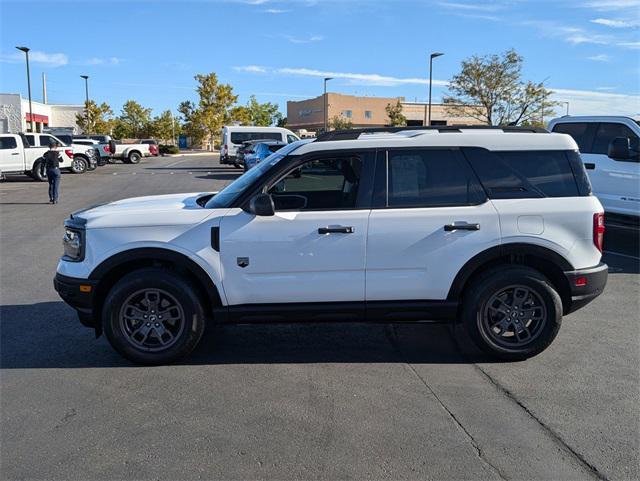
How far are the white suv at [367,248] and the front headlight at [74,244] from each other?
2 cm

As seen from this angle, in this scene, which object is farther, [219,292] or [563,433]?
[219,292]

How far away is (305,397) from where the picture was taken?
14.0 feet

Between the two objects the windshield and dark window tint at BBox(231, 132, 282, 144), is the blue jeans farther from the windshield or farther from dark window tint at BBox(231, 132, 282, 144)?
dark window tint at BBox(231, 132, 282, 144)

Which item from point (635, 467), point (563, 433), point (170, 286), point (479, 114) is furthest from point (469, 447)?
point (479, 114)

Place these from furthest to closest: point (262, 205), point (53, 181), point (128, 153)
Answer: point (128, 153) → point (53, 181) → point (262, 205)

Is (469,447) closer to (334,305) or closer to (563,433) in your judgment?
(563,433)

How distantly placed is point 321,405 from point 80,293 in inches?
85.6

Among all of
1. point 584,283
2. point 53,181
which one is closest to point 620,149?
point 584,283

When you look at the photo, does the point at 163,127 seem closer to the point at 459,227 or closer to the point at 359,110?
the point at 359,110

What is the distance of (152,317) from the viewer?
4824 mm

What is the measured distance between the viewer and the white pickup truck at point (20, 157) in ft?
76.9

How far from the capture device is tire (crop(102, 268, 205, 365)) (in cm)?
473

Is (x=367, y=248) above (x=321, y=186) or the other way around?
the other way around

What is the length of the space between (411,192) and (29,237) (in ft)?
29.2
